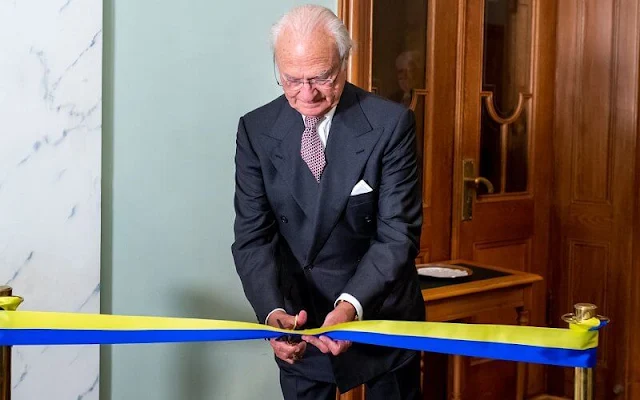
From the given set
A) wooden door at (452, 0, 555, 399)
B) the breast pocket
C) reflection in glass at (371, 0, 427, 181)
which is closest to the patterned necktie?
the breast pocket

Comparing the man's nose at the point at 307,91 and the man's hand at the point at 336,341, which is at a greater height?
the man's nose at the point at 307,91

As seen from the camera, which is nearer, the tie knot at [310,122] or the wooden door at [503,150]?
the tie knot at [310,122]

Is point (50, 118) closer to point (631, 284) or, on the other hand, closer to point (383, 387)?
point (383, 387)

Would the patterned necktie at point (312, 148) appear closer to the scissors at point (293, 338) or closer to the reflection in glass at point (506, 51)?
the scissors at point (293, 338)

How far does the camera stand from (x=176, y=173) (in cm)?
284

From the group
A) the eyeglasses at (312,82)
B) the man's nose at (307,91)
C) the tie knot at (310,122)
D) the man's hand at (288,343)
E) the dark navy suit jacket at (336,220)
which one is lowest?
the man's hand at (288,343)

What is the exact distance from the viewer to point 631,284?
386 centimetres

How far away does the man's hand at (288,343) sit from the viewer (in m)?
2.10

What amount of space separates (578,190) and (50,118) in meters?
2.56

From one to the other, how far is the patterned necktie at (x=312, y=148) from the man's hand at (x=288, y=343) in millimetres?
362

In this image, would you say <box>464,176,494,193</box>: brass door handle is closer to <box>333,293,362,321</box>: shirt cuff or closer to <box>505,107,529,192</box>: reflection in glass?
<box>505,107,529,192</box>: reflection in glass

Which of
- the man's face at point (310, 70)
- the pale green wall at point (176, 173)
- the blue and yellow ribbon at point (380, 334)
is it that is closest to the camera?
the blue and yellow ribbon at point (380, 334)

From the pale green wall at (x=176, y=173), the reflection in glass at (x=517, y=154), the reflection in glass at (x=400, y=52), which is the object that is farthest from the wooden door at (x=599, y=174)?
the pale green wall at (x=176, y=173)

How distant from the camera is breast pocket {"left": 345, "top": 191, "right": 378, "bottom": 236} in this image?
2.23 meters
